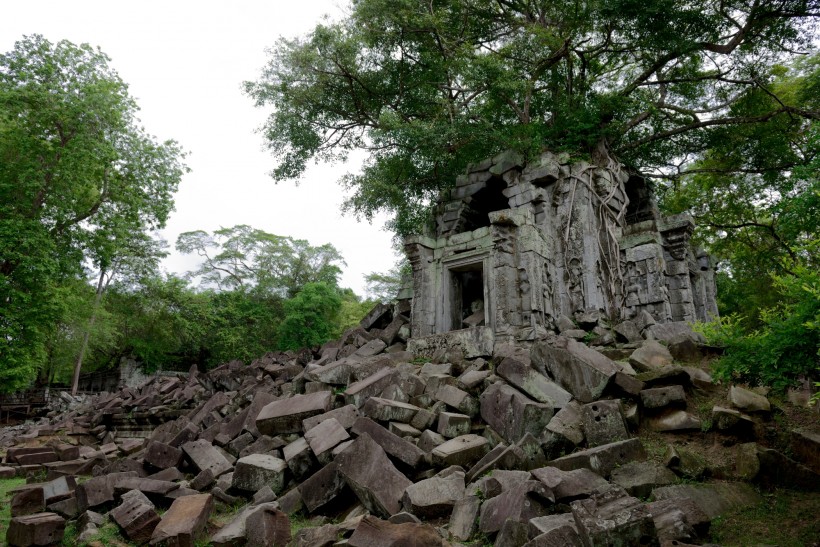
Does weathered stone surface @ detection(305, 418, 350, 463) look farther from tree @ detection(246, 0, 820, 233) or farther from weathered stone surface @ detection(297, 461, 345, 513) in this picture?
tree @ detection(246, 0, 820, 233)

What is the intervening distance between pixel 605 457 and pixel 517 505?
3.50 ft

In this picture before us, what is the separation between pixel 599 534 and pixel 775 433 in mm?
2651

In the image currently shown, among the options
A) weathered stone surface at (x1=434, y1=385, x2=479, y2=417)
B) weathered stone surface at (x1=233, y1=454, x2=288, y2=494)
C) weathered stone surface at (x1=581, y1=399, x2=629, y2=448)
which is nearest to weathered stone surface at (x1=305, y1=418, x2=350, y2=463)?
weathered stone surface at (x1=233, y1=454, x2=288, y2=494)

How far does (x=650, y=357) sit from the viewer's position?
5.91 meters

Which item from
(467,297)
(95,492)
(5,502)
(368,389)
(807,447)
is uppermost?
(467,297)

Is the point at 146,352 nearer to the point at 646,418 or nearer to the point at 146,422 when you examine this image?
the point at 146,422

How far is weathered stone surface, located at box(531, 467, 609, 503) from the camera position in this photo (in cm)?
370

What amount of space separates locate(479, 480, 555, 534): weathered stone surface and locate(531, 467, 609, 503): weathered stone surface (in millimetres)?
104

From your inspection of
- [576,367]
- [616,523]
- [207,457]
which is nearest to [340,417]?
[207,457]

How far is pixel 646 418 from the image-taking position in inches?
196

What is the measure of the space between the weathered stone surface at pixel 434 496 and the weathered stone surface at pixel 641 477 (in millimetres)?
1279

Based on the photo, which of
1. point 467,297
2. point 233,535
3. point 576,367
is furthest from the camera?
point 467,297

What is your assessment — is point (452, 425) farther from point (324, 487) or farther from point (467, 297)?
point (467, 297)

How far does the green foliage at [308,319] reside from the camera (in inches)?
827
